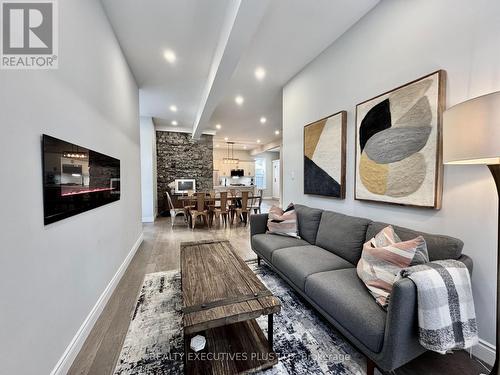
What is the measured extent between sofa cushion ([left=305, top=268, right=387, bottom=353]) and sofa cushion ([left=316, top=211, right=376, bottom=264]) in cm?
26

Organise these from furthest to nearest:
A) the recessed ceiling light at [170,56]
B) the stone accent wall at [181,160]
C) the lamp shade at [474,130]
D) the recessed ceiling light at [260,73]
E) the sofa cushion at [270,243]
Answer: the stone accent wall at [181,160]
the recessed ceiling light at [260,73]
the recessed ceiling light at [170,56]
the sofa cushion at [270,243]
the lamp shade at [474,130]

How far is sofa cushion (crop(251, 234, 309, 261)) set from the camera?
8.21 ft

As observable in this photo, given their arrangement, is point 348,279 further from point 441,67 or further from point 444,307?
point 441,67

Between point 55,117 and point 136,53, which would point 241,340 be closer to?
point 55,117

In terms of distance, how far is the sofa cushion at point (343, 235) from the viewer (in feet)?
6.69

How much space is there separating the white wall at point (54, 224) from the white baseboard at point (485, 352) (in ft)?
9.03

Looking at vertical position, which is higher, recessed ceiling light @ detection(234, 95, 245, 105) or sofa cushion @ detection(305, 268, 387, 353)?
recessed ceiling light @ detection(234, 95, 245, 105)

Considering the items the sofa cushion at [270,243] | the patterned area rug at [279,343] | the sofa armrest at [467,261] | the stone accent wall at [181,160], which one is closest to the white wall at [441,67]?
the sofa armrest at [467,261]

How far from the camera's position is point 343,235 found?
2.18 metres

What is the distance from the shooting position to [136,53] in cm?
299

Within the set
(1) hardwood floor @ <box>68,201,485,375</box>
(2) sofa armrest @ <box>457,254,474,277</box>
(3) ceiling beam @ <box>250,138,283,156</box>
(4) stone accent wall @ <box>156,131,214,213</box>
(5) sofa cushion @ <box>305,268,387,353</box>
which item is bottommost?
(1) hardwood floor @ <box>68,201,485,375</box>

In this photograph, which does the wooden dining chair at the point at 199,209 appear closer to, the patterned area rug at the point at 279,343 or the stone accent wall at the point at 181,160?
the stone accent wall at the point at 181,160

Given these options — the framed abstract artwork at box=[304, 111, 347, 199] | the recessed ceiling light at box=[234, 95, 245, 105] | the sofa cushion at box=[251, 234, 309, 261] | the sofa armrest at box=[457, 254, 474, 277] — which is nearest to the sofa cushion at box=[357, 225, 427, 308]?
the sofa armrest at box=[457, 254, 474, 277]

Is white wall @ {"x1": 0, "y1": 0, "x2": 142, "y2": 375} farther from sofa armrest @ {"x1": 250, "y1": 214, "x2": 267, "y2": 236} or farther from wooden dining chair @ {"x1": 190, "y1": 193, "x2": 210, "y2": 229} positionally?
wooden dining chair @ {"x1": 190, "y1": 193, "x2": 210, "y2": 229}
